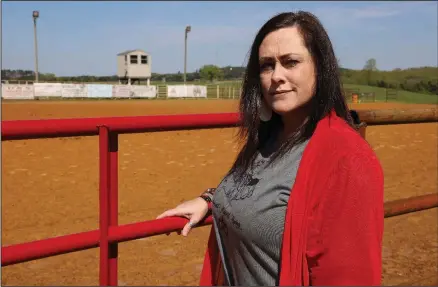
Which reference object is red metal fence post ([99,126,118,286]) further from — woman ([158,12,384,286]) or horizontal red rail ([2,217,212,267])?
woman ([158,12,384,286])

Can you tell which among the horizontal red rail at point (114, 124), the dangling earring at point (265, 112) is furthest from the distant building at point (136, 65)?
the dangling earring at point (265, 112)

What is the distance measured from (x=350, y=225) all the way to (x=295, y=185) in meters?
0.18

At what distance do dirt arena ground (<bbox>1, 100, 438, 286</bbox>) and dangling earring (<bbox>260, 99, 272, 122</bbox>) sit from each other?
1.12 feet

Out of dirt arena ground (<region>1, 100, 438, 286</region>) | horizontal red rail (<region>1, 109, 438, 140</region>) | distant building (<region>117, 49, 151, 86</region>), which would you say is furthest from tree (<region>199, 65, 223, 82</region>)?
horizontal red rail (<region>1, 109, 438, 140</region>)

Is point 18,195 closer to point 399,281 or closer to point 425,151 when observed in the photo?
point 399,281

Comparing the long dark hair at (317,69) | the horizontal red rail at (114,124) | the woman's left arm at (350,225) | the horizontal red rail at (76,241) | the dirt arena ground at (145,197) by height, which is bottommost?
the dirt arena ground at (145,197)

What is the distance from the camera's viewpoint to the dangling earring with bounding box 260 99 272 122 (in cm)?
176

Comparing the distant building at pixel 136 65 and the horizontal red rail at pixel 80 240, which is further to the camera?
the distant building at pixel 136 65

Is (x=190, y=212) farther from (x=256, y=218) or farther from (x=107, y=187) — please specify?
(x=256, y=218)

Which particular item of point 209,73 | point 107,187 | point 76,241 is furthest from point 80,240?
point 209,73

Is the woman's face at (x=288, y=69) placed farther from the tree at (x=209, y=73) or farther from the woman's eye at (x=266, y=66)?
the tree at (x=209, y=73)

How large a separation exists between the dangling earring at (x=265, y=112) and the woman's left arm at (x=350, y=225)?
0.49m

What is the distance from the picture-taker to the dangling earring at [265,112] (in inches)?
69.2

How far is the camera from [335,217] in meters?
1.26
